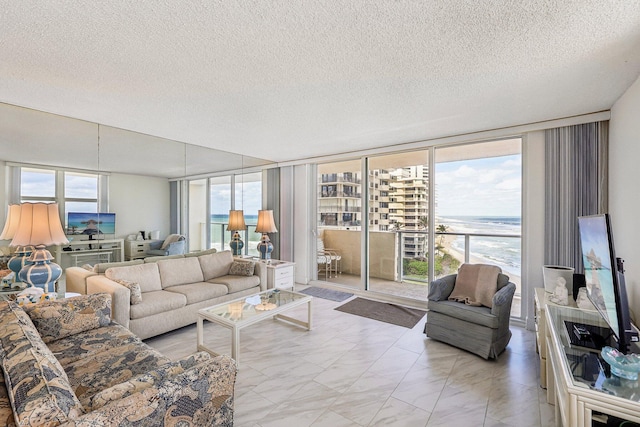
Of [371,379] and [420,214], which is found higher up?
[420,214]

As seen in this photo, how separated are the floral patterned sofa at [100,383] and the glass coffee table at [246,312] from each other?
728mm

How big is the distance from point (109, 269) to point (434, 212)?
4.02 m

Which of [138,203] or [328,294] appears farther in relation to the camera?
[328,294]

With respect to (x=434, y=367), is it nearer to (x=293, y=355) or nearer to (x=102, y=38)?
(x=293, y=355)

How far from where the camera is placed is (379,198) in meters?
4.70

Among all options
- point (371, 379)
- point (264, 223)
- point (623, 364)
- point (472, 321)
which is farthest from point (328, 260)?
point (623, 364)

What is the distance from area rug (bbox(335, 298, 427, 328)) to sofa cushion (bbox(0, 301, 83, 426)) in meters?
3.14

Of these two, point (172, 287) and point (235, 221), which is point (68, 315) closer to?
point (172, 287)

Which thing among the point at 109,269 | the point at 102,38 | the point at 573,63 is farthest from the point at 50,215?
the point at 573,63

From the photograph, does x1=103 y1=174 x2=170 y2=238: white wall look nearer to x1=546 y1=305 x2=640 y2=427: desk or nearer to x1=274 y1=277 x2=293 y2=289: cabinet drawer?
x1=274 y1=277 x2=293 y2=289: cabinet drawer

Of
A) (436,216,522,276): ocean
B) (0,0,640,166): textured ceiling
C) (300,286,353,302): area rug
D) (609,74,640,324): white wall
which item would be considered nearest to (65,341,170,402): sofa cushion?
(0,0,640,166): textured ceiling

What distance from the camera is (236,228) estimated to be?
508cm

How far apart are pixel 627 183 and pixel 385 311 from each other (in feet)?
8.97

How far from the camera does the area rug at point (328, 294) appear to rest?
4552mm
